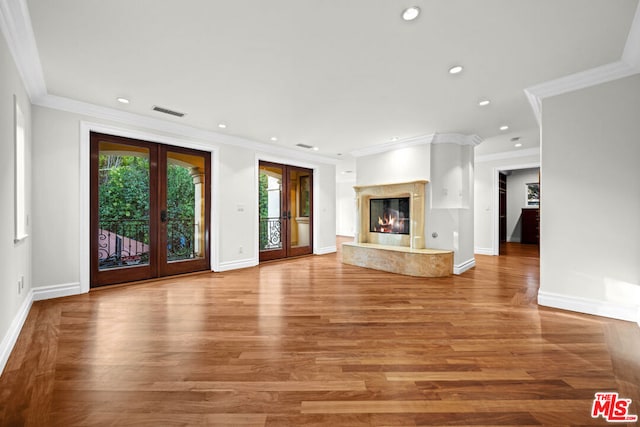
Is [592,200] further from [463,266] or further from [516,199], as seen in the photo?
[516,199]

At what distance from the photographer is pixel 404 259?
4.76 m

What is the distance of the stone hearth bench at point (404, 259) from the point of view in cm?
455

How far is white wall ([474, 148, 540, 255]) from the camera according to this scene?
6.67m

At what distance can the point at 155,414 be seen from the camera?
1438 millimetres

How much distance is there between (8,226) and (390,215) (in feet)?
17.2

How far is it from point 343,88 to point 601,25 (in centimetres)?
217

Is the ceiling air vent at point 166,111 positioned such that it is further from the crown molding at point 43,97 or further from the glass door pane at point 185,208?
the glass door pane at point 185,208

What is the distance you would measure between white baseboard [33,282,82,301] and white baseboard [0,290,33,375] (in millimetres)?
201

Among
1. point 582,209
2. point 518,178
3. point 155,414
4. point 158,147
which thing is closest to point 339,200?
point 518,178

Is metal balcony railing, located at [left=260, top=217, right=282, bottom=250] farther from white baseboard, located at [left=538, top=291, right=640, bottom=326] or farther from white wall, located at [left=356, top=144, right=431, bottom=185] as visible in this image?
white baseboard, located at [left=538, top=291, right=640, bottom=326]

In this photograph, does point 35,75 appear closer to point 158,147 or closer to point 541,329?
point 158,147

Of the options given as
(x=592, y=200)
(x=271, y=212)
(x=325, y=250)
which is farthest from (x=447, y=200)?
(x=271, y=212)

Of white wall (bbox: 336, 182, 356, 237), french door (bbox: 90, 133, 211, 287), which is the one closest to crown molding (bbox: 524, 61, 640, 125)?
french door (bbox: 90, 133, 211, 287)

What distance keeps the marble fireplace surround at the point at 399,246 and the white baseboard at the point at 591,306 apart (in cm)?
153
